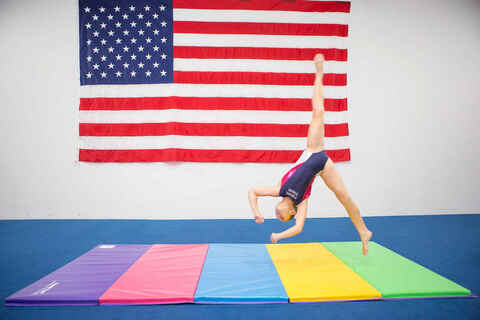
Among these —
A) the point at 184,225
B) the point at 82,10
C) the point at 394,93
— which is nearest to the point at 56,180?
the point at 184,225

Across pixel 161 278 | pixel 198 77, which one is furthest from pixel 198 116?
pixel 161 278

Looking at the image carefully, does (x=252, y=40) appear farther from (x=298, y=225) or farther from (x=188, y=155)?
(x=298, y=225)

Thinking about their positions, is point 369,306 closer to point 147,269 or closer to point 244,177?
point 147,269

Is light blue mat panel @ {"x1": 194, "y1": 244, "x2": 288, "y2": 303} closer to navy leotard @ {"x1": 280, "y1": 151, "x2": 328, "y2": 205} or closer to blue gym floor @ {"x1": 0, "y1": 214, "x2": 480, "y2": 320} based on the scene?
blue gym floor @ {"x1": 0, "y1": 214, "x2": 480, "y2": 320}

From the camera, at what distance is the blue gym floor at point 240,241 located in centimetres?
208

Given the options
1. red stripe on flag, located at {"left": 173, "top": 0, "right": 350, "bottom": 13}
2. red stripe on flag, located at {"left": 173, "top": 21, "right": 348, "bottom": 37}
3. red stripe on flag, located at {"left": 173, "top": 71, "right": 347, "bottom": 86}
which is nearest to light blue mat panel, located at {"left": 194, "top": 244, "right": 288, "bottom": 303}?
red stripe on flag, located at {"left": 173, "top": 71, "right": 347, "bottom": 86}

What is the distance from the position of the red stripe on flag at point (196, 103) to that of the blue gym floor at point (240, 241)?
6.76 ft

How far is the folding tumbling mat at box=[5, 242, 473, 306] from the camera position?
2252 mm

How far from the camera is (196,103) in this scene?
4.99 m

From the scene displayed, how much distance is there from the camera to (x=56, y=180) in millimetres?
5031

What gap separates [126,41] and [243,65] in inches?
85.2

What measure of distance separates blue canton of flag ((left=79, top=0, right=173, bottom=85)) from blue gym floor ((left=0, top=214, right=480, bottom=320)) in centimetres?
269

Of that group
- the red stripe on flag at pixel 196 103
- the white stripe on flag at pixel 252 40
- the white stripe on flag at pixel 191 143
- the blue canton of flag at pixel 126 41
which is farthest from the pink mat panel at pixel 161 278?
the white stripe on flag at pixel 252 40

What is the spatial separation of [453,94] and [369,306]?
16.7 feet
